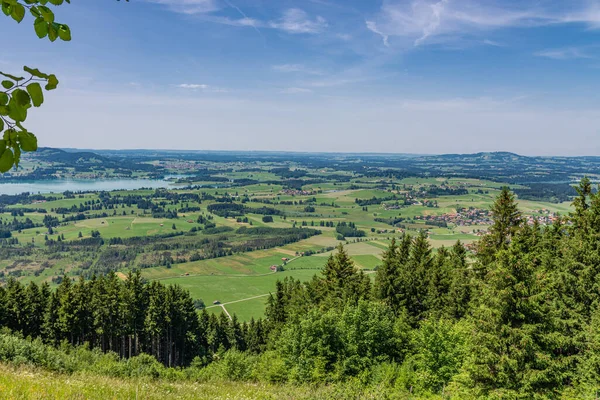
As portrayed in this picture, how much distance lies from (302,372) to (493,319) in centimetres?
1074

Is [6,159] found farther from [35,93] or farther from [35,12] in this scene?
[35,12]

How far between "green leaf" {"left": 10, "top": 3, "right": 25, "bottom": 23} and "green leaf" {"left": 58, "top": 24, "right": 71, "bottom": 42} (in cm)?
23

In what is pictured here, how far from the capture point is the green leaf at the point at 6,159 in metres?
1.77

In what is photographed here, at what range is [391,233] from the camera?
148 metres

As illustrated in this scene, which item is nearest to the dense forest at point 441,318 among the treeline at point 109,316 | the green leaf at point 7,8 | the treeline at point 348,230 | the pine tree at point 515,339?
the pine tree at point 515,339

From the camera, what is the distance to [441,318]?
76.0 ft

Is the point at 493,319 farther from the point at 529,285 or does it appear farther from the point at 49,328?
the point at 49,328

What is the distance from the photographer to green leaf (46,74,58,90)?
1.95 meters

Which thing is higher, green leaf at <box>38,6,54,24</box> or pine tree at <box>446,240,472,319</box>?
green leaf at <box>38,6,54,24</box>

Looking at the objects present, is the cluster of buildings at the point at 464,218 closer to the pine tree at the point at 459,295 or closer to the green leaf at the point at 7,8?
the pine tree at the point at 459,295

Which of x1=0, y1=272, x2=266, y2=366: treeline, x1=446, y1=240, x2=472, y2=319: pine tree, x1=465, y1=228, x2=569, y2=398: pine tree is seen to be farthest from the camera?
x1=0, y1=272, x2=266, y2=366: treeline

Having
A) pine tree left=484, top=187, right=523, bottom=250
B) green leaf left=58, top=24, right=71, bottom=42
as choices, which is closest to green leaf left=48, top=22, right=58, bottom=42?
green leaf left=58, top=24, right=71, bottom=42

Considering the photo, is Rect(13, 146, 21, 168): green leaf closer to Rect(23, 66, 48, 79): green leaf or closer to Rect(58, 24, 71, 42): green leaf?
Rect(23, 66, 48, 79): green leaf

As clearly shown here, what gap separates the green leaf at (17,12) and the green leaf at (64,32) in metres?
0.23
